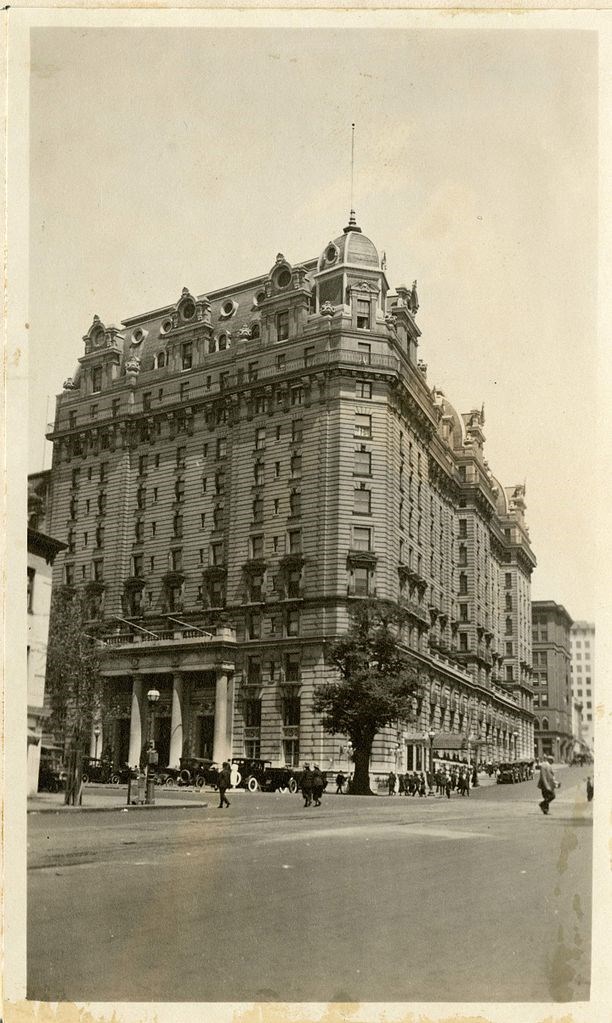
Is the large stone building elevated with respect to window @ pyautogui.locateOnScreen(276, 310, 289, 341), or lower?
lower

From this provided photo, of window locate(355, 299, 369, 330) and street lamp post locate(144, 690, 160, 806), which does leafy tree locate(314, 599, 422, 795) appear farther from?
window locate(355, 299, 369, 330)

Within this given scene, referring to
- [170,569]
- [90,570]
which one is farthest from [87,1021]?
[170,569]

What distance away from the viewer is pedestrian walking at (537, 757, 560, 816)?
15.6 m

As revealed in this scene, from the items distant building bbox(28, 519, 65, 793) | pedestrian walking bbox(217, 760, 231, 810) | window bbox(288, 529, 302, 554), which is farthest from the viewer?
pedestrian walking bbox(217, 760, 231, 810)

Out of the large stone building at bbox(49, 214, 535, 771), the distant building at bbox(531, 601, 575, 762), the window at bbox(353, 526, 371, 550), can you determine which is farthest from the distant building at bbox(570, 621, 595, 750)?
the window at bbox(353, 526, 371, 550)

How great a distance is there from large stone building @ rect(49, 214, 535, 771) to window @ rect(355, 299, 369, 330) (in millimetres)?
39

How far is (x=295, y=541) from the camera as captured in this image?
16375 millimetres

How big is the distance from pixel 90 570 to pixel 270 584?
3.48m

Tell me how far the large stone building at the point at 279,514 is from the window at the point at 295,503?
2.3 inches

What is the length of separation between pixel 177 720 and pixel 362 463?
569 cm

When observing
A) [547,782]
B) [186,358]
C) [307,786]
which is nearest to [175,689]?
[307,786]

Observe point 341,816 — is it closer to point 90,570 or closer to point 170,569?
point 170,569

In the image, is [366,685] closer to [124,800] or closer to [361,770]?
[361,770]

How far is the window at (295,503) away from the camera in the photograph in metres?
15.8
